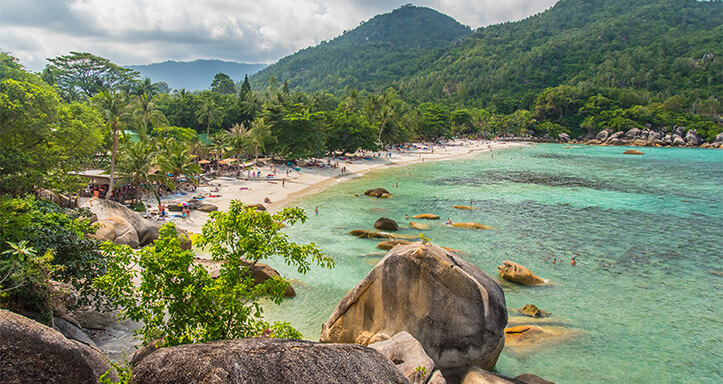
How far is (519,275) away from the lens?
21.6 m

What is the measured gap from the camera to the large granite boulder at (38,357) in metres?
6.90

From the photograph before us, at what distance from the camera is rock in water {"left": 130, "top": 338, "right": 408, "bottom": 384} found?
484cm

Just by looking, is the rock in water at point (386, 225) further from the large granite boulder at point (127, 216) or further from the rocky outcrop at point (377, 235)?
the large granite boulder at point (127, 216)

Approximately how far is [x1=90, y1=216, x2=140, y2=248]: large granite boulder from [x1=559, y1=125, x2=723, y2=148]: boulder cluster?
480 ft

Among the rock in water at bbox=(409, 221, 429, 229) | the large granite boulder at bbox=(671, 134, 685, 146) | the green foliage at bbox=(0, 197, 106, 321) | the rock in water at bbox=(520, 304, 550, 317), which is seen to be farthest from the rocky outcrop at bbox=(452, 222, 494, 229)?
the large granite boulder at bbox=(671, 134, 685, 146)

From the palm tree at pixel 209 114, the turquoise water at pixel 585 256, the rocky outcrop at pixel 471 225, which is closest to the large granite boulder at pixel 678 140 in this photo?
the turquoise water at pixel 585 256

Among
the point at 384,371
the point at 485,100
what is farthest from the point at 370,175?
the point at 485,100

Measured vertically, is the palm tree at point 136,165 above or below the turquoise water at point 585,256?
above

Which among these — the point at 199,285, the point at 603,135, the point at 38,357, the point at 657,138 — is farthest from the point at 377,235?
the point at 657,138

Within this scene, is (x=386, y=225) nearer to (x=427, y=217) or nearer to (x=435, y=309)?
(x=427, y=217)

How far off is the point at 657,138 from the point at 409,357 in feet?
506

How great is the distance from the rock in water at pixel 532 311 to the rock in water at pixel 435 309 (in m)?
6.44

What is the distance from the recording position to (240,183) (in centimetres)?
4747

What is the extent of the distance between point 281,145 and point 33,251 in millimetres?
50468
